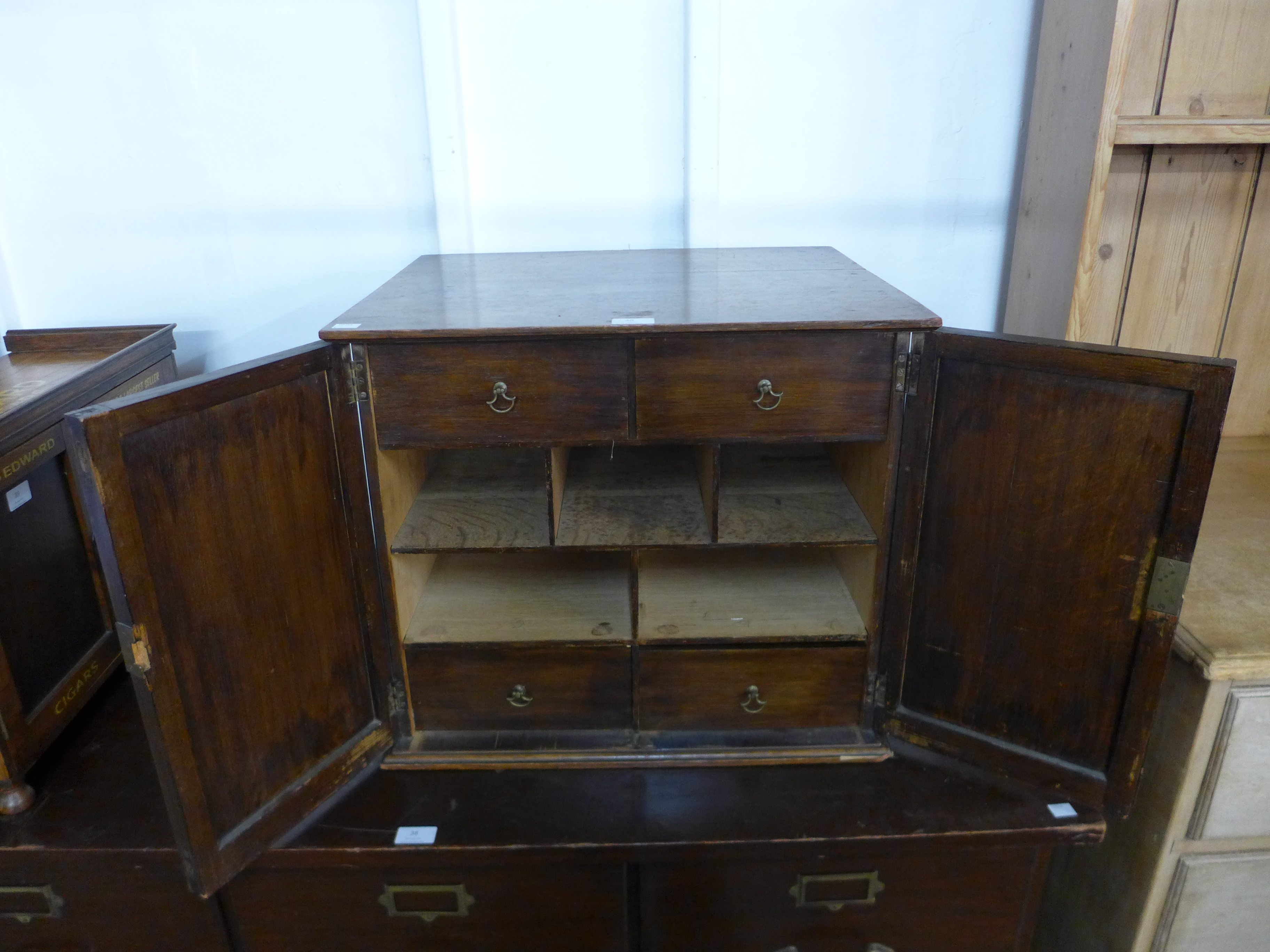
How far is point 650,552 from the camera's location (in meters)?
1.57

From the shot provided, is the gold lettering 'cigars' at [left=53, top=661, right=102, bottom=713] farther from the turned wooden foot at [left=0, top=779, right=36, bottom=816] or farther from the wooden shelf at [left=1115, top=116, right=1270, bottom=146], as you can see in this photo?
the wooden shelf at [left=1115, top=116, right=1270, bottom=146]

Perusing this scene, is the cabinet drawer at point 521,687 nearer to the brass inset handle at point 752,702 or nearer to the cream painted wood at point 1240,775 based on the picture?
the brass inset handle at point 752,702

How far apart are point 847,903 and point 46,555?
1.44m

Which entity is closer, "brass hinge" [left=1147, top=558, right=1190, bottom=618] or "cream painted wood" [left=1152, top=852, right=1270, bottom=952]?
"brass hinge" [left=1147, top=558, right=1190, bottom=618]

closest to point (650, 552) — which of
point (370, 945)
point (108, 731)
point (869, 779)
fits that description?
point (869, 779)

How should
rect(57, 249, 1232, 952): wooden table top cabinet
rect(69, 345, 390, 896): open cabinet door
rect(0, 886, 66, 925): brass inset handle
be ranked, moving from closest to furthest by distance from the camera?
rect(69, 345, 390, 896): open cabinet door, rect(57, 249, 1232, 952): wooden table top cabinet, rect(0, 886, 66, 925): brass inset handle

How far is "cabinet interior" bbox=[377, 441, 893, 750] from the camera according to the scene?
1.26 metres

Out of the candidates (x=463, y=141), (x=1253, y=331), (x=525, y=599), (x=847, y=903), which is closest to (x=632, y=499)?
(x=525, y=599)

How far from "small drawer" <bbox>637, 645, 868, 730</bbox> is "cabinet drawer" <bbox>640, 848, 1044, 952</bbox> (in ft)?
0.73

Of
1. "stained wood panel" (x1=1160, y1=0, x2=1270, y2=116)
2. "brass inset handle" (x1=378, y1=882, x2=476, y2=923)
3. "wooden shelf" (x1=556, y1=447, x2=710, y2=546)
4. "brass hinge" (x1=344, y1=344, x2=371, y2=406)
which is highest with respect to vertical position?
"stained wood panel" (x1=1160, y1=0, x2=1270, y2=116)

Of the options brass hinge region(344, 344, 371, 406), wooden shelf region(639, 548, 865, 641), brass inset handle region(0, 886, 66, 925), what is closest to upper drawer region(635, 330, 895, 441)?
wooden shelf region(639, 548, 865, 641)

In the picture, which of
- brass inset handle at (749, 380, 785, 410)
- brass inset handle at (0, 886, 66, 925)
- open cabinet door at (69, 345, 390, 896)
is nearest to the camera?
open cabinet door at (69, 345, 390, 896)

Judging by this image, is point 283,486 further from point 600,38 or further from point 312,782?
point 600,38

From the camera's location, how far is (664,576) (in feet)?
5.03
